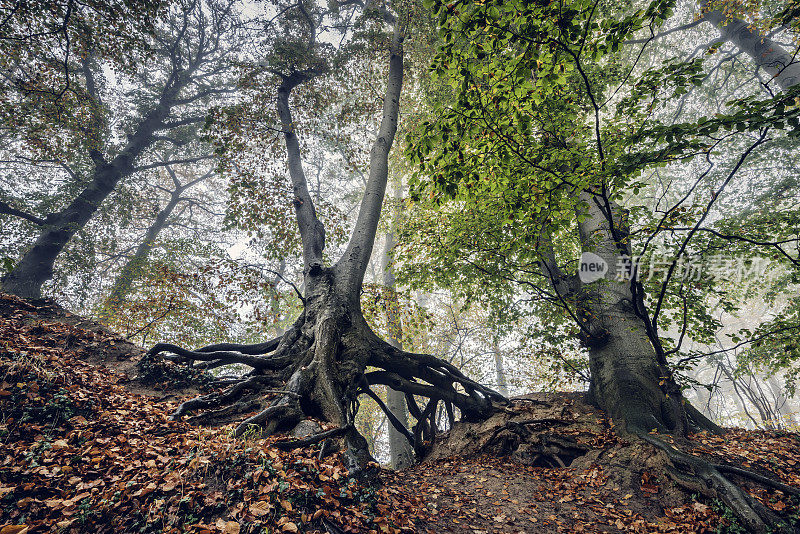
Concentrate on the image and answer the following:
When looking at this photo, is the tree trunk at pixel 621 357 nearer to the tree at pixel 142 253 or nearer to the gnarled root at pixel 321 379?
the gnarled root at pixel 321 379

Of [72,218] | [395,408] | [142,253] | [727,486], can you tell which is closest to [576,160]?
[727,486]

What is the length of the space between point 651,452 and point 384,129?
7164 millimetres

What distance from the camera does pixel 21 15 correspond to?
268 inches

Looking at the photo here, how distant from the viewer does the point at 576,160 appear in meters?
4.38

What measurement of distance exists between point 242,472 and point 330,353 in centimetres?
216

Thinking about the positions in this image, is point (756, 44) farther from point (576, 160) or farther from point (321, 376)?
point (321, 376)

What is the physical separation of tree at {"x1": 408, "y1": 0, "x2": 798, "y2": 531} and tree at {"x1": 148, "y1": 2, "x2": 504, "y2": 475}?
7.23ft

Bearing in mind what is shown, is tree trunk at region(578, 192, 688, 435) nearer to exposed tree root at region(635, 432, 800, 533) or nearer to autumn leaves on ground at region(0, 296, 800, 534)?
autumn leaves on ground at region(0, 296, 800, 534)

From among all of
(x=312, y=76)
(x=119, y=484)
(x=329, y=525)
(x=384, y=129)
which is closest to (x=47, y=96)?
(x=312, y=76)

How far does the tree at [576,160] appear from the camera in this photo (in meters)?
2.90

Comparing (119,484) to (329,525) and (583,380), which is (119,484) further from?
(583,380)

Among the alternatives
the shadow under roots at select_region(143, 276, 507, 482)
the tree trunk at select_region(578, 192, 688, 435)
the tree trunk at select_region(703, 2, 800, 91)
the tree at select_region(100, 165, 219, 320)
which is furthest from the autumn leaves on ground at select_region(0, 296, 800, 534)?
the tree trunk at select_region(703, 2, 800, 91)

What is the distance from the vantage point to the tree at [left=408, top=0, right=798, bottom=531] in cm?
290

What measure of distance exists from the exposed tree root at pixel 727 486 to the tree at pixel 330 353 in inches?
123
